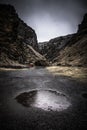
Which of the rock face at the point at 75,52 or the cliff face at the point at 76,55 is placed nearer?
the cliff face at the point at 76,55

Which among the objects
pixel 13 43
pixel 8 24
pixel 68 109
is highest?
pixel 8 24

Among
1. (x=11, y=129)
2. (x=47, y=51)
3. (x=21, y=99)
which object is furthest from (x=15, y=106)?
(x=47, y=51)

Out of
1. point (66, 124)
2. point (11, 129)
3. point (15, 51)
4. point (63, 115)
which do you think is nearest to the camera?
point (11, 129)

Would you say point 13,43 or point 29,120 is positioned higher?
point 13,43

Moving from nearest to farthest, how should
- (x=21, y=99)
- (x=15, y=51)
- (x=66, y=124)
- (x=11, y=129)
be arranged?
(x=11, y=129) < (x=66, y=124) < (x=21, y=99) < (x=15, y=51)

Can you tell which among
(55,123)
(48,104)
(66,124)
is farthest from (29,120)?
(48,104)

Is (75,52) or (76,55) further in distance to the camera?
(75,52)

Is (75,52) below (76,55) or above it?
above

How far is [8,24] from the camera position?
3375 centimetres

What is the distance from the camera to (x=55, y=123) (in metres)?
4.10

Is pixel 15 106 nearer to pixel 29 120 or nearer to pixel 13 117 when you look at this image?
pixel 13 117

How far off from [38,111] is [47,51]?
81267mm

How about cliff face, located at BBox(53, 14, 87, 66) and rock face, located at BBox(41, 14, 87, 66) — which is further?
rock face, located at BBox(41, 14, 87, 66)

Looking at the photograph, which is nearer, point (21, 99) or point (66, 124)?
point (66, 124)
